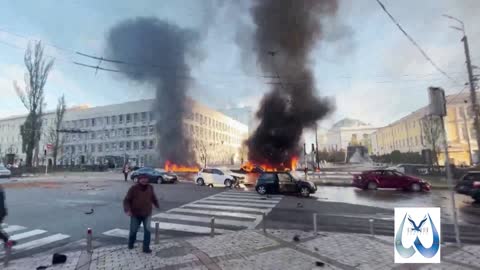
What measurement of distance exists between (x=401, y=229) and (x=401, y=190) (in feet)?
52.8

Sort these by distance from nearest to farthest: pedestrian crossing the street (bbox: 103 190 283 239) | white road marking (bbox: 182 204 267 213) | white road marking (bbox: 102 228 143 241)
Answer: white road marking (bbox: 102 228 143 241) < pedestrian crossing the street (bbox: 103 190 283 239) < white road marking (bbox: 182 204 267 213)

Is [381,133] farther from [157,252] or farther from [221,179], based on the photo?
[157,252]

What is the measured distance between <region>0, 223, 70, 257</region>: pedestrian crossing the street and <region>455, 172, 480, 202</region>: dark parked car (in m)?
15.9

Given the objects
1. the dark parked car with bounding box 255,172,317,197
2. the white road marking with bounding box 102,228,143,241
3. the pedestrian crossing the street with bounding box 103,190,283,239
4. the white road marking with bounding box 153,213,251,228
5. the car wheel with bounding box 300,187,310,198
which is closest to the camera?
the white road marking with bounding box 102,228,143,241

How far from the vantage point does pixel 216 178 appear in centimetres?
2188

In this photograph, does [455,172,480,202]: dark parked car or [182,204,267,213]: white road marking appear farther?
[455,172,480,202]: dark parked car

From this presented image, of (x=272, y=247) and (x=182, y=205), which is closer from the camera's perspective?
(x=272, y=247)

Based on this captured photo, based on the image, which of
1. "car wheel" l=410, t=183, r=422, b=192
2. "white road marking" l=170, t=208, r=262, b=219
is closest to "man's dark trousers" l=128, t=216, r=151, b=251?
"white road marking" l=170, t=208, r=262, b=219

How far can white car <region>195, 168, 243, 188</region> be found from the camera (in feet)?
69.3

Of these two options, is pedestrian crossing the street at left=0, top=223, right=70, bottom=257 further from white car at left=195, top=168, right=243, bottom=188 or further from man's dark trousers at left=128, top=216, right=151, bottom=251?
white car at left=195, top=168, right=243, bottom=188

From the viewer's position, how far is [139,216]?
5656 mm

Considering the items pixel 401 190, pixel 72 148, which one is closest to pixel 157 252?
pixel 401 190

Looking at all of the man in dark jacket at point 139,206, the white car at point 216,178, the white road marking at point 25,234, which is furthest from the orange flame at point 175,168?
the man in dark jacket at point 139,206

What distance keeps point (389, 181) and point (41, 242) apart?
19112 millimetres
